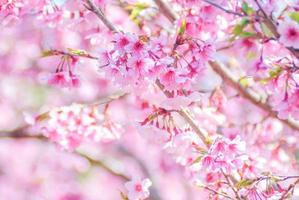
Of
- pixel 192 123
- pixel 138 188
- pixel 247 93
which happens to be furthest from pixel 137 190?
pixel 247 93

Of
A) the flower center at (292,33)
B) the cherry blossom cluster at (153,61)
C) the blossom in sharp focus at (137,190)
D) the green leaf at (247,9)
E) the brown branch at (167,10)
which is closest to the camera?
the cherry blossom cluster at (153,61)

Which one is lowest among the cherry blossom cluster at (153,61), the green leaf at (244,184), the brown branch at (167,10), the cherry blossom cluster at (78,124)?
the cherry blossom cluster at (78,124)

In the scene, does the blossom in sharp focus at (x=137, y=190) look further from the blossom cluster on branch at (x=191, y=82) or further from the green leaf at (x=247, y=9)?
the green leaf at (x=247, y=9)

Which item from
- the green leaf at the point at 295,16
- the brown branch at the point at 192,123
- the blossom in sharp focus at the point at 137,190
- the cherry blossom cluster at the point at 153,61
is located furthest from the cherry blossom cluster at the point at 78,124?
the green leaf at the point at 295,16

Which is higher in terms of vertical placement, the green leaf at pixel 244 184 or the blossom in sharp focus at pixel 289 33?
the blossom in sharp focus at pixel 289 33

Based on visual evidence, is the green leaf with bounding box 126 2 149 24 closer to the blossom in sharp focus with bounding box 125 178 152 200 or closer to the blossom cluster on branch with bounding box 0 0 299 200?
the blossom cluster on branch with bounding box 0 0 299 200

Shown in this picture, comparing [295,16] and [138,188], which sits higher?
[295,16]

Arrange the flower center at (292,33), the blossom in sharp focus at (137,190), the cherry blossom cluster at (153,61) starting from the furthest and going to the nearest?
the blossom in sharp focus at (137,190), the flower center at (292,33), the cherry blossom cluster at (153,61)

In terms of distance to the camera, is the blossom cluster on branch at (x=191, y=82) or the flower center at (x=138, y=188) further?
the flower center at (x=138, y=188)

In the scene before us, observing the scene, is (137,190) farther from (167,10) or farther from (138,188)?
(167,10)
